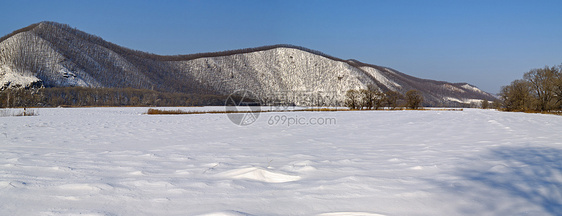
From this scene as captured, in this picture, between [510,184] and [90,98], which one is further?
[90,98]

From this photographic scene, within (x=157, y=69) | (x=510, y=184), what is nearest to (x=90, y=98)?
(x=157, y=69)

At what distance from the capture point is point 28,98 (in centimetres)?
4938

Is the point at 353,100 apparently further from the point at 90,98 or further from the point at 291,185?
the point at 90,98

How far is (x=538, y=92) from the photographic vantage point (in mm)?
41625

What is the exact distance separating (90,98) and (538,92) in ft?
234

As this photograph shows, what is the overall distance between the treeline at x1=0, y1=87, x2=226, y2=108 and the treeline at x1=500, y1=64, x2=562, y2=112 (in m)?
56.9

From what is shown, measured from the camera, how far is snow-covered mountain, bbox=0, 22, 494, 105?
228ft

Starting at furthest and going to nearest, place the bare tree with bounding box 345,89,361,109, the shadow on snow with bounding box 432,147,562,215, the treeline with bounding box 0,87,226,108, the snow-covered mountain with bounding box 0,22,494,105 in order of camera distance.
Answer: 1. the snow-covered mountain with bounding box 0,22,494,105
2. the treeline with bounding box 0,87,226,108
3. the bare tree with bounding box 345,89,361,109
4. the shadow on snow with bounding box 432,147,562,215

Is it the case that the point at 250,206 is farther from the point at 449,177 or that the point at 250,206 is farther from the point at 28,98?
the point at 28,98

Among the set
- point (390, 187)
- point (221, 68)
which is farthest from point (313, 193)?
point (221, 68)

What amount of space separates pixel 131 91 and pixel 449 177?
71.3m

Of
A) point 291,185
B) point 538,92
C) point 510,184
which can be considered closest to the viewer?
point 510,184

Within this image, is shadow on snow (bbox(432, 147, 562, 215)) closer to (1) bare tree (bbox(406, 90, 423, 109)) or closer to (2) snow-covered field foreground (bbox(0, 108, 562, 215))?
(2) snow-covered field foreground (bbox(0, 108, 562, 215))

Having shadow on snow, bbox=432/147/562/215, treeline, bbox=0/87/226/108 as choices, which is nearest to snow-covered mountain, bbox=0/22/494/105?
treeline, bbox=0/87/226/108
